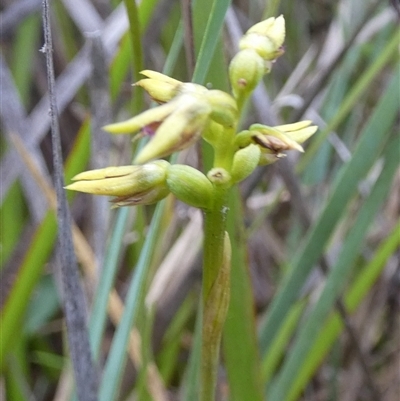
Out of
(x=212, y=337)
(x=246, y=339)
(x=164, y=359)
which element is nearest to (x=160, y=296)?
(x=164, y=359)

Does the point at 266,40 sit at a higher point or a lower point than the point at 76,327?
higher

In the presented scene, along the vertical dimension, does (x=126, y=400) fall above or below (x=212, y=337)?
below

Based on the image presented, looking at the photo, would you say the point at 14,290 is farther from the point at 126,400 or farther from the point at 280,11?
the point at 280,11

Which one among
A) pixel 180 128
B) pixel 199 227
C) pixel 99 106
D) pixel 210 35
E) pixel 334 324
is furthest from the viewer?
pixel 199 227

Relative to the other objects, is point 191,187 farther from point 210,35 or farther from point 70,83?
point 70,83

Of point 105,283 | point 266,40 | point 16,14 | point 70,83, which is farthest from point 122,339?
point 16,14

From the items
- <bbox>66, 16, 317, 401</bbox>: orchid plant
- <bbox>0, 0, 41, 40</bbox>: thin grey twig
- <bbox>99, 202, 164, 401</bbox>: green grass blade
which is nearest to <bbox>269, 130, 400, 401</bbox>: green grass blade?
<bbox>99, 202, 164, 401</bbox>: green grass blade
